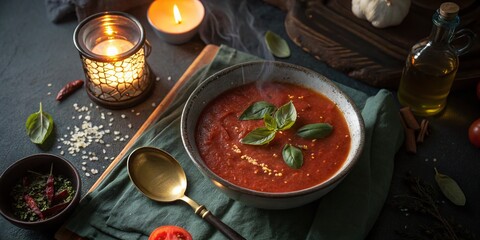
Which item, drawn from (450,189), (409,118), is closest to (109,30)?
(409,118)

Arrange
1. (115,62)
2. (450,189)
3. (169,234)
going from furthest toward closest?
(115,62) < (450,189) < (169,234)

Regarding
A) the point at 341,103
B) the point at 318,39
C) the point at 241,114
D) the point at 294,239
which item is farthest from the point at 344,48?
the point at 294,239

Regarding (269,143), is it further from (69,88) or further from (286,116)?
(69,88)

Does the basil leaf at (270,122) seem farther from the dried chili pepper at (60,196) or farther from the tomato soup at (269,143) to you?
the dried chili pepper at (60,196)

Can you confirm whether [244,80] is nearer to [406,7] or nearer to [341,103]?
[341,103]

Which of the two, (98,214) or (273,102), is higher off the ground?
(273,102)

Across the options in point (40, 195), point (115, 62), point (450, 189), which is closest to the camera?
point (40, 195)
